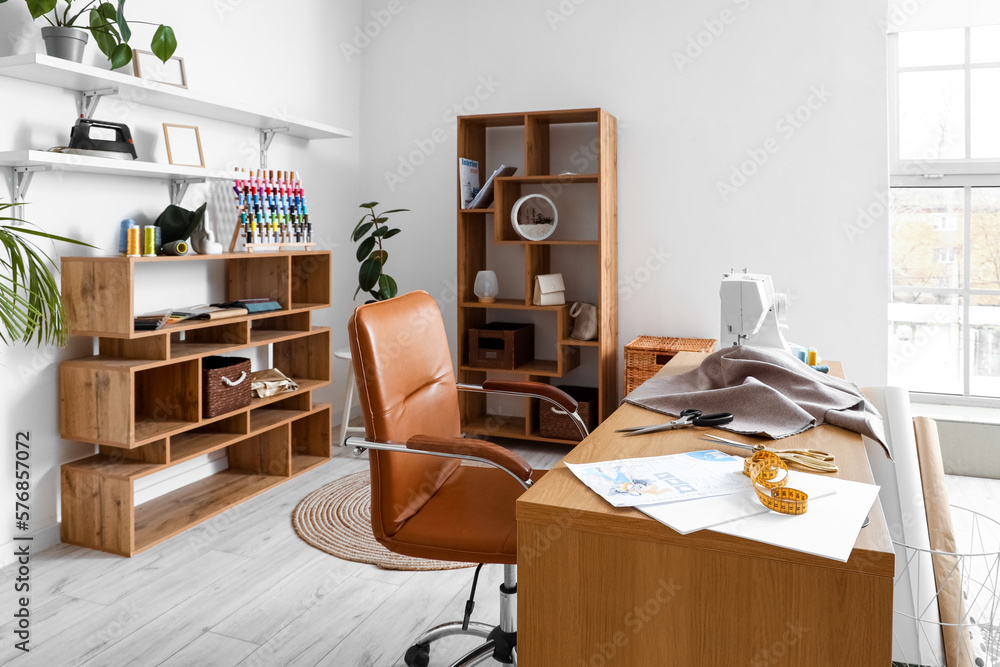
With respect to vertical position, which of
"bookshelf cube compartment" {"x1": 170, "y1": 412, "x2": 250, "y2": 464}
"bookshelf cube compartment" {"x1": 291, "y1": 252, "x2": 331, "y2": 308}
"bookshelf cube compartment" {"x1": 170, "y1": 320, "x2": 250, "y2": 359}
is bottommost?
"bookshelf cube compartment" {"x1": 170, "y1": 412, "x2": 250, "y2": 464}

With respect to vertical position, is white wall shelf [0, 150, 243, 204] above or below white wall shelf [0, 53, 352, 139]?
below

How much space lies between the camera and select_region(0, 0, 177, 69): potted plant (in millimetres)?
2566

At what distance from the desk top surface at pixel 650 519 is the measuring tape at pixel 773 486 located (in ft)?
0.34

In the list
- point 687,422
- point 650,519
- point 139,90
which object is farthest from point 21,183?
point 650,519

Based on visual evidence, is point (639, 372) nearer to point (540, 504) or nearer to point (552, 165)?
point (552, 165)

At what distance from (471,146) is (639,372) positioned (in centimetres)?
160

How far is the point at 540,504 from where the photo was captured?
4.09ft

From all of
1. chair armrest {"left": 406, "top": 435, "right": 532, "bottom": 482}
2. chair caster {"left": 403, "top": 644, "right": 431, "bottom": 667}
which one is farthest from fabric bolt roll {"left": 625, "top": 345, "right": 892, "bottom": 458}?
chair caster {"left": 403, "top": 644, "right": 431, "bottom": 667}

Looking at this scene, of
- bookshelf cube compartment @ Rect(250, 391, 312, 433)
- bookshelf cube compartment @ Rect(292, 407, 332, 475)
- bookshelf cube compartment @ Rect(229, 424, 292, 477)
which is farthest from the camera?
bookshelf cube compartment @ Rect(292, 407, 332, 475)

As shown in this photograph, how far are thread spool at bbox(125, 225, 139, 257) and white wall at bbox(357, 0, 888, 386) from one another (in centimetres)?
200

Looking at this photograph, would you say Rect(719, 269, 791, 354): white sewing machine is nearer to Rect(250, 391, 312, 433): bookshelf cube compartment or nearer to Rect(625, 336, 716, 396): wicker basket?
Rect(625, 336, 716, 396): wicker basket

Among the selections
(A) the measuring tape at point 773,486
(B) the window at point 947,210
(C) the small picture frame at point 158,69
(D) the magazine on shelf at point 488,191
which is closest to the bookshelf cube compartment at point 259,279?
(C) the small picture frame at point 158,69

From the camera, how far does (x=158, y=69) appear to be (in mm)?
3156

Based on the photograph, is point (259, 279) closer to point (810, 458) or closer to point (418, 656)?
point (418, 656)
